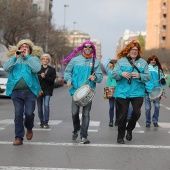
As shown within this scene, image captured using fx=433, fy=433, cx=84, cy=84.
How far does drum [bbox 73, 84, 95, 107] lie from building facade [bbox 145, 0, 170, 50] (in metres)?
96.2

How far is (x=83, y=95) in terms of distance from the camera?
7879 millimetres

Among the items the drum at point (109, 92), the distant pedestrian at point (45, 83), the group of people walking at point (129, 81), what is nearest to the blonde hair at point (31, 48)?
the group of people walking at point (129, 81)

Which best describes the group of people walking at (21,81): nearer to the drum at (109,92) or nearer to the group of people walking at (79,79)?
the group of people walking at (79,79)

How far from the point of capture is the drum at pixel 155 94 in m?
11.0

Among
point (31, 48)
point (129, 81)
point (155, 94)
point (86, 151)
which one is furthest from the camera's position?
point (155, 94)

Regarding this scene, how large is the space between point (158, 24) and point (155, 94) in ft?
A: 359

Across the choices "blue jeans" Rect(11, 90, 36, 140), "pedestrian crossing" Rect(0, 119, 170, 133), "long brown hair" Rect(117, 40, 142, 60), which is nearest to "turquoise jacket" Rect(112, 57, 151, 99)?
"long brown hair" Rect(117, 40, 142, 60)

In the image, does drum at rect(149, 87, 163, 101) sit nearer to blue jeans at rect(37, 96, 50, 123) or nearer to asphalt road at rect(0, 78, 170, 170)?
asphalt road at rect(0, 78, 170, 170)

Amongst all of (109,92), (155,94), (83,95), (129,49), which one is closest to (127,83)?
(129,49)

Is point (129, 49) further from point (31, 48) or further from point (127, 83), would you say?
point (31, 48)

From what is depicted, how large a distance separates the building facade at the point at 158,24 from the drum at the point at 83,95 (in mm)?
96178

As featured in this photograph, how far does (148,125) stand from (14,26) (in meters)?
32.0

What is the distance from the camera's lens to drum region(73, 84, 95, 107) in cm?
791

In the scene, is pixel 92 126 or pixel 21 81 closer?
pixel 21 81
